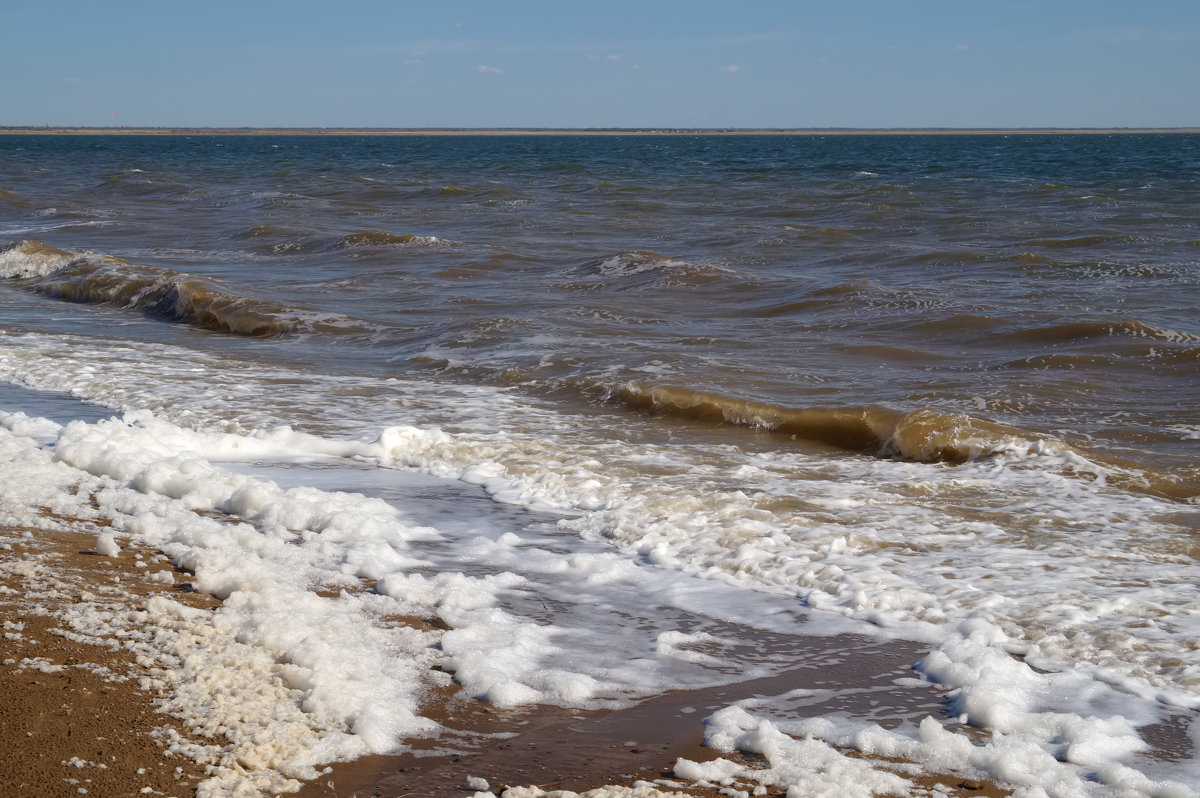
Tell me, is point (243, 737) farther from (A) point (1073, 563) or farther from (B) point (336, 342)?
A: (B) point (336, 342)

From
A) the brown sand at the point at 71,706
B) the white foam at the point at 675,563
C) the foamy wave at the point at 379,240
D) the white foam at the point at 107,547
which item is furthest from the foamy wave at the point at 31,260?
the brown sand at the point at 71,706

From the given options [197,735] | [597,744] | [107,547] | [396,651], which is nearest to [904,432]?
[396,651]

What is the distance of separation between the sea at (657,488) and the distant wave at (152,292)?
2.5 inches

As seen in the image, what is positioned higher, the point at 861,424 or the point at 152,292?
the point at 152,292

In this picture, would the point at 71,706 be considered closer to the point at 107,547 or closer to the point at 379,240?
the point at 107,547

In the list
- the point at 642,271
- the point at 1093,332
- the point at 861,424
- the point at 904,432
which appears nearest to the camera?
the point at 904,432

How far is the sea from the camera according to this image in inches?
123

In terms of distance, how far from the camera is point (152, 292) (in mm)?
13062

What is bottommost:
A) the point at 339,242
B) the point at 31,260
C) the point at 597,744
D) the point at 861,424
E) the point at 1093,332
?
the point at 597,744

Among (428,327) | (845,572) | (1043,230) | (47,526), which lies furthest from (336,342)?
(1043,230)

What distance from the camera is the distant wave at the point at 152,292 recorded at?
1126cm

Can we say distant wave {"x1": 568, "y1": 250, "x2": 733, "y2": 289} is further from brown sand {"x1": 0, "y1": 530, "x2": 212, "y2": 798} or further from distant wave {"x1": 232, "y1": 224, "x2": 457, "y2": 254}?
brown sand {"x1": 0, "y1": 530, "x2": 212, "y2": 798}

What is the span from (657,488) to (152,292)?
31.3 feet

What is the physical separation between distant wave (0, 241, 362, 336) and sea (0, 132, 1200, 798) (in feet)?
0.21
